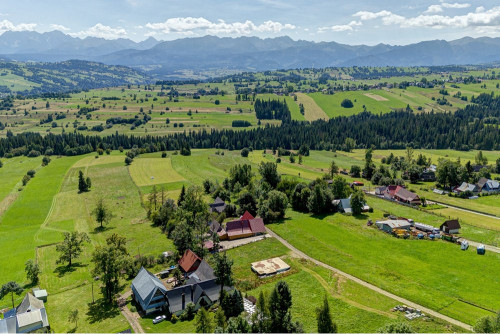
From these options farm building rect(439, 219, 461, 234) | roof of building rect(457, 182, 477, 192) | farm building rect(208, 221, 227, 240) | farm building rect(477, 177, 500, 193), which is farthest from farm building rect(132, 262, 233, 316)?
farm building rect(477, 177, 500, 193)

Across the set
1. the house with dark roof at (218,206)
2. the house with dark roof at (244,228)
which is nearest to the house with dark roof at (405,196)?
the house with dark roof at (244,228)

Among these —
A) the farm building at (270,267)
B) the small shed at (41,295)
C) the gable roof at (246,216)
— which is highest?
the gable roof at (246,216)

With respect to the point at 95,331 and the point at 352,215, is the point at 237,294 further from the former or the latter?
the point at 352,215

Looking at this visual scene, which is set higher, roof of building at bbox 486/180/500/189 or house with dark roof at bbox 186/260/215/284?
roof of building at bbox 486/180/500/189

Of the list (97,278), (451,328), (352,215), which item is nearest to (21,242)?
(97,278)

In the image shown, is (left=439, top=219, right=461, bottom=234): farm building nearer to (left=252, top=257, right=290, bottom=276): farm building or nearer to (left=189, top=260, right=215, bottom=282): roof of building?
(left=252, top=257, right=290, bottom=276): farm building

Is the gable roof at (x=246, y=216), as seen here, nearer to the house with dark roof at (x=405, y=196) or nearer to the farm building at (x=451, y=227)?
the farm building at (x=451, y=227)

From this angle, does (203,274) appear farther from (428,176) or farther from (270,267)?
(428,176)
